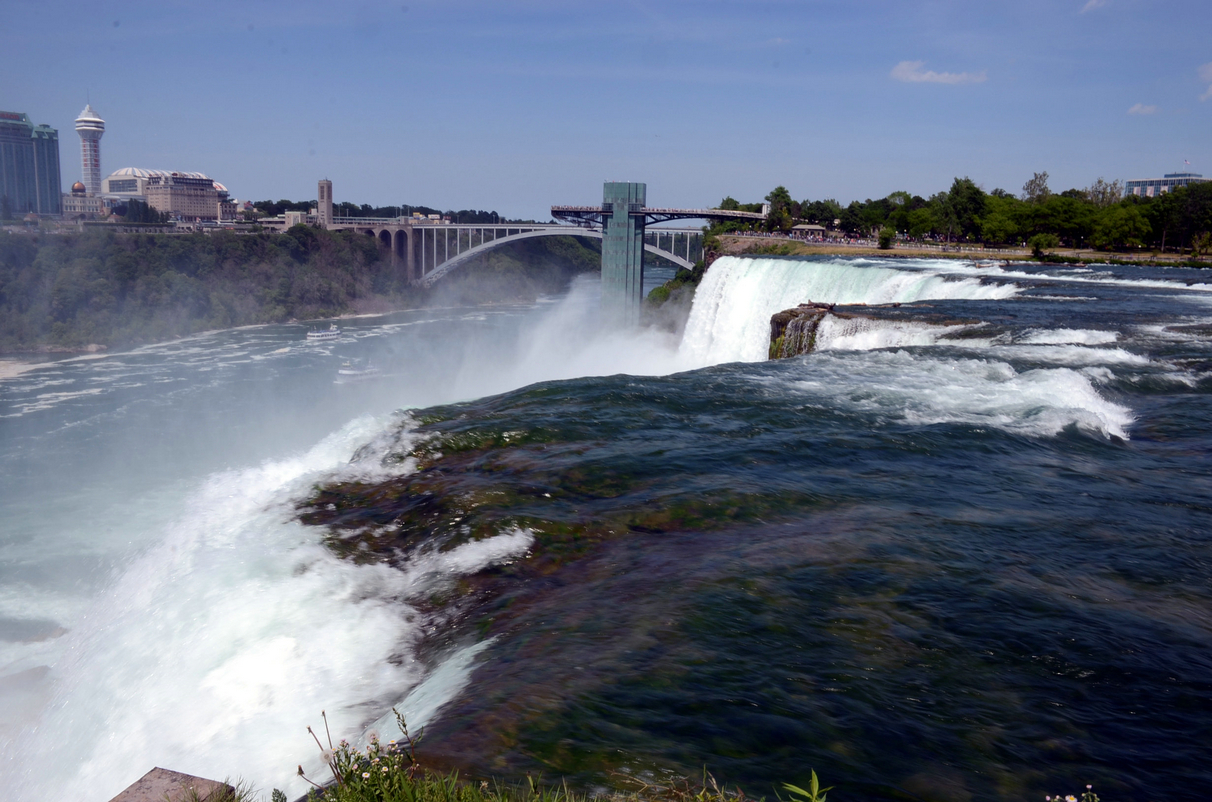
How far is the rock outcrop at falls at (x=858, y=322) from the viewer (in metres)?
14.6

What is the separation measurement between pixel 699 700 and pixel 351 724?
6.33ft

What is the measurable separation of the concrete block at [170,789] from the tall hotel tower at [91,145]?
183 meters

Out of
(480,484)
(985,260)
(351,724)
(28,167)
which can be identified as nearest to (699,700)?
(351,724)

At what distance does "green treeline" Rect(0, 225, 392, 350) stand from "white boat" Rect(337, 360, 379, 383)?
1607cm

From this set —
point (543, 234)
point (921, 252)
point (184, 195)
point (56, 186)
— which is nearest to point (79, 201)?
point (56, 186)

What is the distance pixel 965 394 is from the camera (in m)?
10.5

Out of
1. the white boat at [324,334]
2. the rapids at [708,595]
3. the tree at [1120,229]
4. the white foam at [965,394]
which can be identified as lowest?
the white boat at [324,334]

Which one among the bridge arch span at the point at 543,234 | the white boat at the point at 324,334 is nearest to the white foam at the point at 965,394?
the bridge arch span at the point at 543,234

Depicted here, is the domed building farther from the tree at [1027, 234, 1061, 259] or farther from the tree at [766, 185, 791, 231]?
the tree at [1027, 234, 1061, 259]

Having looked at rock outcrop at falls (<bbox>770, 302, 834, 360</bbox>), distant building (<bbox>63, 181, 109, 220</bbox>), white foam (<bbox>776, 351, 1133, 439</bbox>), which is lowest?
white foam (<bbox>776, 351, 1133, 439</bbox>)

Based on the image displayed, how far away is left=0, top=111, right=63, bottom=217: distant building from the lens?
117250 mm

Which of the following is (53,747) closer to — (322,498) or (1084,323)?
(322,498)

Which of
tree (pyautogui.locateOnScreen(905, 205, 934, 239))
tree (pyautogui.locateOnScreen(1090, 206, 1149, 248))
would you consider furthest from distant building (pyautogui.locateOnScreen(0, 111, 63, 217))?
tree (pyautogui.locateOnScreen(1090, 206, 1149, 248))

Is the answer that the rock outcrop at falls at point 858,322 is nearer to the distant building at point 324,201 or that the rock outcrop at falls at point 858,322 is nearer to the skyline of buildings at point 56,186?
the distant building at point 324,201
